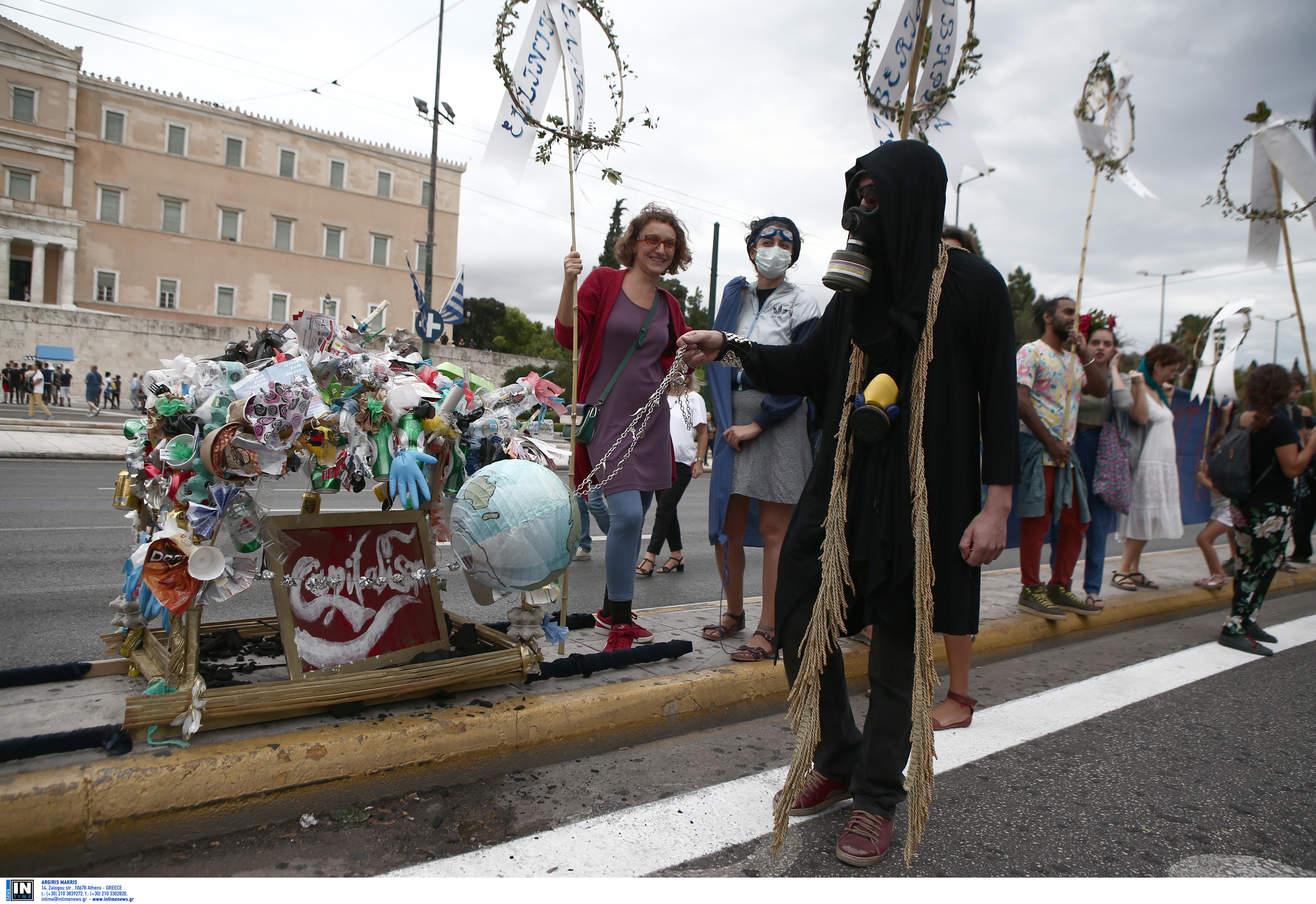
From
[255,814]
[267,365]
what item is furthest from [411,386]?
[255,814]

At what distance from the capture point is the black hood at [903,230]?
2391 mm

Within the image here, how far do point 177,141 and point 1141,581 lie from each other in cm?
5597

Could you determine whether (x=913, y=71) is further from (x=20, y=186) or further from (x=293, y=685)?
(x=20, y=186)

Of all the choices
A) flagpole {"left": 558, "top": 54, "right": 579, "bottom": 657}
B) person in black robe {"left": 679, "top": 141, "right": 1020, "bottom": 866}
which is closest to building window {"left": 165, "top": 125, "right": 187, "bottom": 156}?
flagpole {"left": 558, "top": 54, "right": 579, "bottom": 657}

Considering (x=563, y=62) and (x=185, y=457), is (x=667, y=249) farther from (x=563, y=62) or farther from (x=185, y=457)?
(x=185, y=457)

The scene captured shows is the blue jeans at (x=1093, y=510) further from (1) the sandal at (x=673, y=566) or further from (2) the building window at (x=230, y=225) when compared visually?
(2) the building window at (x=230, y=225)

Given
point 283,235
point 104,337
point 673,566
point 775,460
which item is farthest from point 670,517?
point 283,235

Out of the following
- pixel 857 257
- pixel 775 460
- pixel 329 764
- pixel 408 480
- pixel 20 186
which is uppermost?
pixel 20 186

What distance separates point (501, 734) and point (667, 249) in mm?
2345

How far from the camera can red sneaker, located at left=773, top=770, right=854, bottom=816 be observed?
105 inches

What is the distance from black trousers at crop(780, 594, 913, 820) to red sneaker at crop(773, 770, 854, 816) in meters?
0.09

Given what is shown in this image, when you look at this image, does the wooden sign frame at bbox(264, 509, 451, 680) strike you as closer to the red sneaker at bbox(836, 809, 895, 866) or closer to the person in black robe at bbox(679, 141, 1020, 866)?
the person in black robe at bbox(679, 141, 1020, 866)

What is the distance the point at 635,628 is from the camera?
405cm

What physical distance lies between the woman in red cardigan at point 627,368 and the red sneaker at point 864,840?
1.61m
